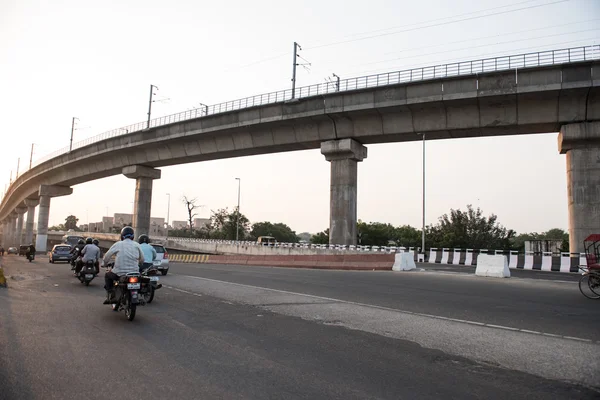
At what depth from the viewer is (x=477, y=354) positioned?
6262mm

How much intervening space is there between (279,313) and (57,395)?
5.57 meters

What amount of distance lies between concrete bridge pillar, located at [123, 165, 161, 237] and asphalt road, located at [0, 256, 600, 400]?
3852cm

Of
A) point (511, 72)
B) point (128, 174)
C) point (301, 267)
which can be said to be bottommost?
point (301, 267)

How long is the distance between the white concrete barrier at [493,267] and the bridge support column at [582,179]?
9.25 meters

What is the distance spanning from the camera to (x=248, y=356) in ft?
19.8

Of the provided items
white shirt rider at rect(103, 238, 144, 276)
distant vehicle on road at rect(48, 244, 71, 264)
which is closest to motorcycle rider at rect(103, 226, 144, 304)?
white shirt rider at rect(103, 238, 144, 276)

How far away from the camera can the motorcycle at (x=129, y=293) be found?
28.2 ft

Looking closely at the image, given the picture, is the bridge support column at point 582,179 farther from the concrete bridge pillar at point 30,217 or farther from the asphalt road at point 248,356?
the concrete bridge pillar at point 30,217

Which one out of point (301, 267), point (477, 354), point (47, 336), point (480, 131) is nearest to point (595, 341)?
point (477, 354)

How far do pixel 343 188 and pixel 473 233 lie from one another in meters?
40.2

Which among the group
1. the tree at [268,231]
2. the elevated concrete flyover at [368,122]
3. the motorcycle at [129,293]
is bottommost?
the motorcycle at [129,293]

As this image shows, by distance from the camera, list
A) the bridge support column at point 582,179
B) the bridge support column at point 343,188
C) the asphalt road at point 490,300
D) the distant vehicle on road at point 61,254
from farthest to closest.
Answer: the bridge support column at point 343,188
the distant vehicle on road at point 61,254
the bridge support column at point 582,179
the asphalt road at point 490,300

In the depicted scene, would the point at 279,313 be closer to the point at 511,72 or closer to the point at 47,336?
the point at 47,336

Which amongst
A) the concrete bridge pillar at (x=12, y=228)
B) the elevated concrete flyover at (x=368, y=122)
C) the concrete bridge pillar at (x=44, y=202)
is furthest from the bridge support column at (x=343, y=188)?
the concrete bridge pillar at (x=12, y=228)
